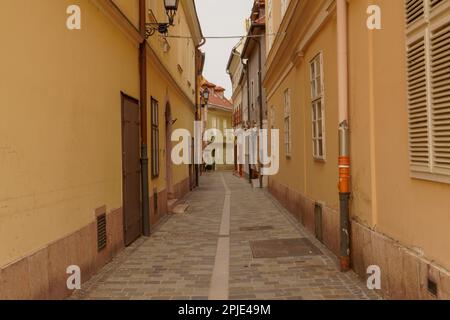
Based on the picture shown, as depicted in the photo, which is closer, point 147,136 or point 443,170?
point 443,170

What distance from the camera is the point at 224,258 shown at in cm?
736

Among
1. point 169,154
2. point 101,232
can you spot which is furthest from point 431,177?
point 169,154

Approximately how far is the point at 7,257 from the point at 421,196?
355 cm

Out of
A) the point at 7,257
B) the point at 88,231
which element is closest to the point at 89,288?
the point at 88,231

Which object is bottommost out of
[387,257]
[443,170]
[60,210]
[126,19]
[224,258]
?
[224,258]

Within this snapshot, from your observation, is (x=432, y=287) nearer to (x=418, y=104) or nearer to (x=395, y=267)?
(x=395, y=267)

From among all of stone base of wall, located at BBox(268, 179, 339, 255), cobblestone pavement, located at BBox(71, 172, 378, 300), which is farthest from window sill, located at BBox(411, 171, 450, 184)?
stone base of wall, located at BBox(268, 179, 339, 255)

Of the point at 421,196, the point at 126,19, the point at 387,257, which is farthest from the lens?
the point at 126,19

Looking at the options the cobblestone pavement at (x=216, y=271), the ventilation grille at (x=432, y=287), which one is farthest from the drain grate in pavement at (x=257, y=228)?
the ventilation grille at (x=432, y=287)

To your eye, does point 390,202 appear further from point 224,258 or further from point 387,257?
point 224,258

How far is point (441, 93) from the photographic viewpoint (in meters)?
3.82

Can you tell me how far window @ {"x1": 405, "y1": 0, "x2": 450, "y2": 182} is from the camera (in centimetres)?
375

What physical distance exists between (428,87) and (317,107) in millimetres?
4703

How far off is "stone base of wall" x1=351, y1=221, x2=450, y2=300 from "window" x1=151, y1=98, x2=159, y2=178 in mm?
Answer: 5746
